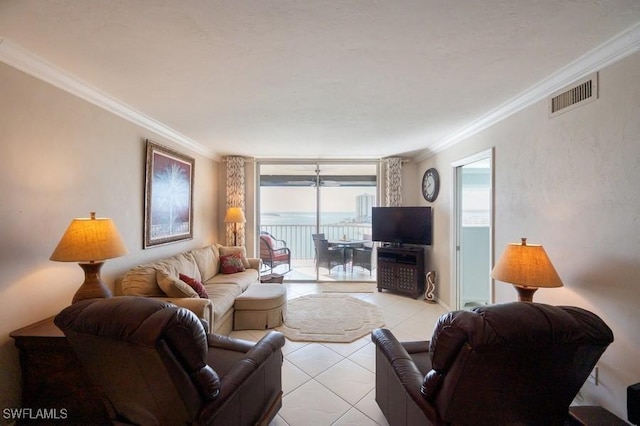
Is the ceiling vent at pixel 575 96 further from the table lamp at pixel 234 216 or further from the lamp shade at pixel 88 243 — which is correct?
the table lamp at pixel 234 216

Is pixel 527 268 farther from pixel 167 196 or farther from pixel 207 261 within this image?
pixel 167 196

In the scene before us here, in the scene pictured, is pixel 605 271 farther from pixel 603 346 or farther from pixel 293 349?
pixel 293 349

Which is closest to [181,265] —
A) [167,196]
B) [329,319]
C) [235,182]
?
[167,196]

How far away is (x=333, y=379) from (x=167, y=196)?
2.85 metres

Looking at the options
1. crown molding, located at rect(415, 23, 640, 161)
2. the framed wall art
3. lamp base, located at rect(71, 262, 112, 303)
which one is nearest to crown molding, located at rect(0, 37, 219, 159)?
the framed wall art

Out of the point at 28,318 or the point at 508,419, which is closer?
the point at 508,419

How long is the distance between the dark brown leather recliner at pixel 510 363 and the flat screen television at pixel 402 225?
11.1 ft

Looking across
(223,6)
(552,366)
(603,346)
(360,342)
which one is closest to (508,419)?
(552,366)

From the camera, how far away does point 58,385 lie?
5.76ft

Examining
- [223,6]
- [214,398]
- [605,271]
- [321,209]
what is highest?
[223,6]

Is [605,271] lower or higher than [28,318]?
higher

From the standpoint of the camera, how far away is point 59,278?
82.0 inches

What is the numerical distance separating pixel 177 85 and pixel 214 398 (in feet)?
7.34

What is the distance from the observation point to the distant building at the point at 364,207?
230 inches
